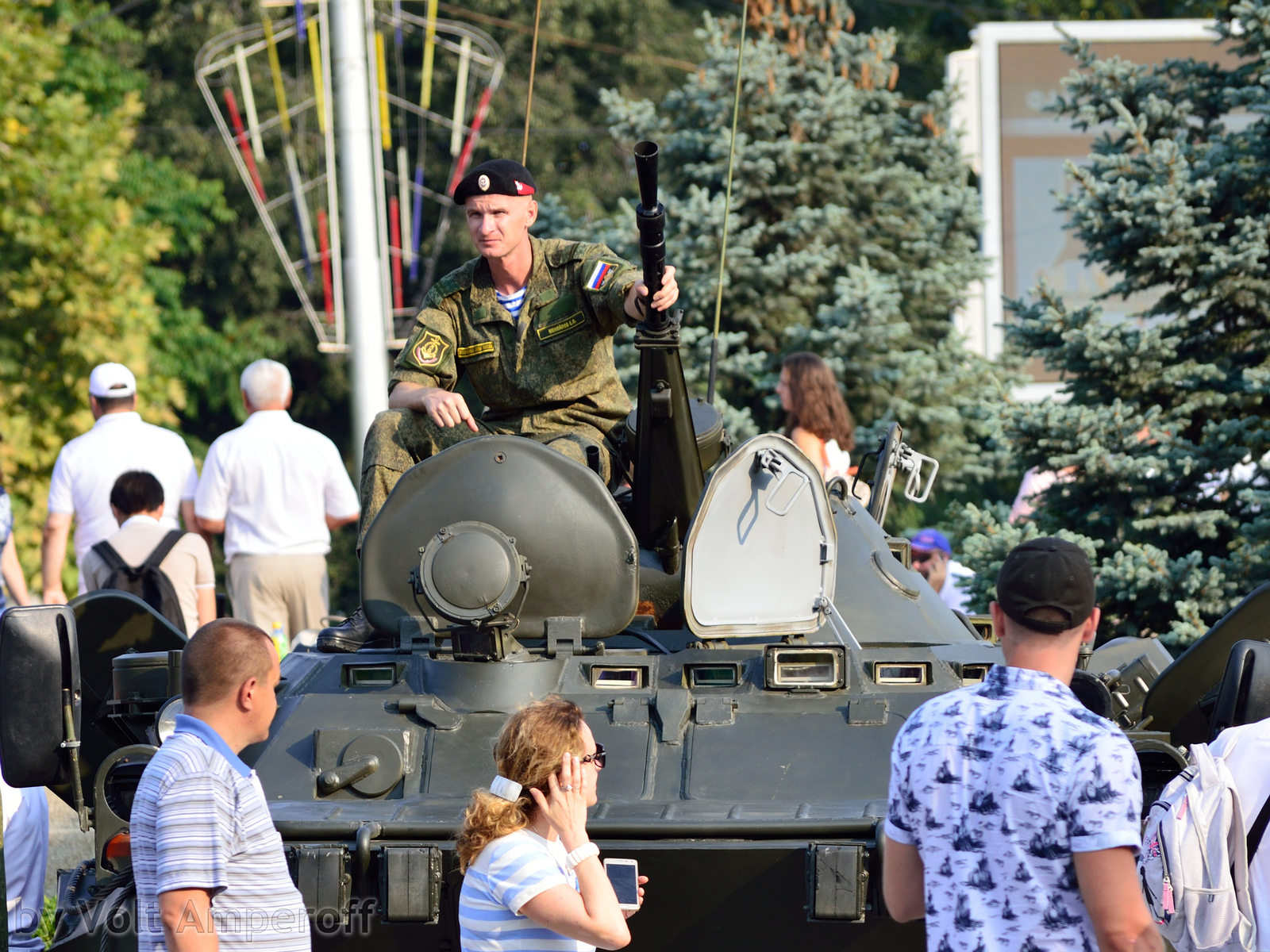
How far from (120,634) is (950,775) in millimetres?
3752

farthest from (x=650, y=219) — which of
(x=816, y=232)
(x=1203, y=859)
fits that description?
(x=816, y=232)

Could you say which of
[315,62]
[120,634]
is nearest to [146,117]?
[315,62]

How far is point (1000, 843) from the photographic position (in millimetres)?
3096

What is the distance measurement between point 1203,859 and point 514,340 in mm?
3212

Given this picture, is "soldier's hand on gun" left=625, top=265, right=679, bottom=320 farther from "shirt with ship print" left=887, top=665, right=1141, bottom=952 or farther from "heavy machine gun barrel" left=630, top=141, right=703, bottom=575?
"shirt with ship print" left=887, top=665, right=1141, bottom=952

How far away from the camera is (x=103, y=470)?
9.09m

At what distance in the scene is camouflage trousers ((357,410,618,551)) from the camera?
19.5 feet

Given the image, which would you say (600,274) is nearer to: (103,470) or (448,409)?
(448,409)

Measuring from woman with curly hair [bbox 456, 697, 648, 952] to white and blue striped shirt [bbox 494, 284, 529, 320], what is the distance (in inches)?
112

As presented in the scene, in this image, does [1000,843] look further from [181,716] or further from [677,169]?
[677,169]

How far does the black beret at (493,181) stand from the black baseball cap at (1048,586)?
3.37 m

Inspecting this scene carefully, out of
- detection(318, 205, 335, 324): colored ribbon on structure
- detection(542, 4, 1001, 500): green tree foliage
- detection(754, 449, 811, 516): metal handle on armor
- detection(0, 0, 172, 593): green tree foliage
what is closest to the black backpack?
detection(754, 449, 811, 516): metal handle on armor

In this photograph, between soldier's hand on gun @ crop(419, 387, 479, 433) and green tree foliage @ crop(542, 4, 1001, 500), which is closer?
soldier's hand on gun @ crop(419, 387, 479, 433)

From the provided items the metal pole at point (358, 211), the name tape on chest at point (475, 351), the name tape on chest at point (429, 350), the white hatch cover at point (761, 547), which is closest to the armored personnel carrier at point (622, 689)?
the white hatch cover at point (761, 547)
